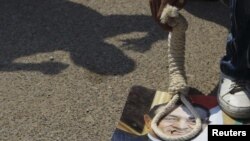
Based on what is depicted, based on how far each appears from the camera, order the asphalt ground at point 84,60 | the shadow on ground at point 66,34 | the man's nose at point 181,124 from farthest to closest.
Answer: the shadow on ground at point 66,34, the asphalt ground at point 84,60, the man's nose at point 181,124

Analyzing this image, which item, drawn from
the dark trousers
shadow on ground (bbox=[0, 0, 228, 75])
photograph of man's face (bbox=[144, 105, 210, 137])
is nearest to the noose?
photograph of man's face (bbox=[144, 105, 210, 137])

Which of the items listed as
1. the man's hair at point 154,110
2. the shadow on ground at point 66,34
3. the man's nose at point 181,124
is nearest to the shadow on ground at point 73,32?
the shadow on ground at point 66,34

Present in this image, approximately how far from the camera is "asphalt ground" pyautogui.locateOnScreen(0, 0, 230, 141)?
1.81m

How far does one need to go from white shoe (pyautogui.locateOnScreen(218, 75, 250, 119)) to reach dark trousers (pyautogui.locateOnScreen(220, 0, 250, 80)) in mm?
25

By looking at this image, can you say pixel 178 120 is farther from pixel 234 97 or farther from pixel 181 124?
pixel 234 97

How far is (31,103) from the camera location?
1.89 meters

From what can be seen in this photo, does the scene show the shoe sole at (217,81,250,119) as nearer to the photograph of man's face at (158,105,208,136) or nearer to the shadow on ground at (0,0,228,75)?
the photograph of man's face at (158,105,208,136)

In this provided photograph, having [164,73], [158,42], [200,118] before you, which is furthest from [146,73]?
[200,118]

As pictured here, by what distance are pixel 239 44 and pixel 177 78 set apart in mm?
233

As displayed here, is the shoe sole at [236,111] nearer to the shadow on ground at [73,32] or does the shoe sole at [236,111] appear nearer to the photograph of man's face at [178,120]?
the photograph of man's face at [178,120]

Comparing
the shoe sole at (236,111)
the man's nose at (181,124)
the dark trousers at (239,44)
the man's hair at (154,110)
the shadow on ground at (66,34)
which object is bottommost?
the shadow on ground at (66,34)

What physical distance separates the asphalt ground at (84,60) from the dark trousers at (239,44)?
0.68ft

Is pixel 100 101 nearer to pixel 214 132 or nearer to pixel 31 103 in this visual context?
pixel 31 103

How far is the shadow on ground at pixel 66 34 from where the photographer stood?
2.09 meters
